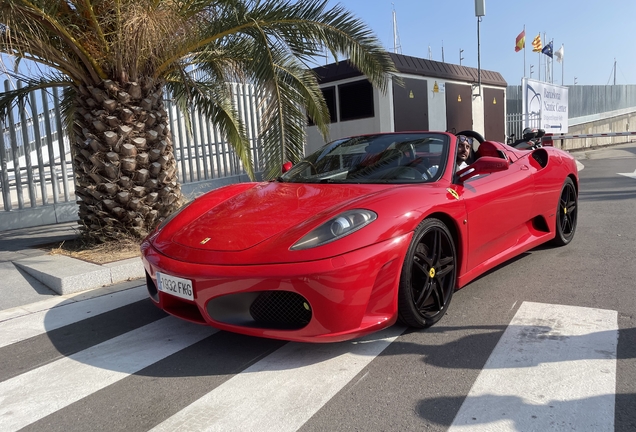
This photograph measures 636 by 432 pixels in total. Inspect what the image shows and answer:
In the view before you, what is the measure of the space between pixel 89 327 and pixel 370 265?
6.93 feet

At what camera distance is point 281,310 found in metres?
2.74

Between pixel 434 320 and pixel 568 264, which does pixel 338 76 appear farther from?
pixel 434 320

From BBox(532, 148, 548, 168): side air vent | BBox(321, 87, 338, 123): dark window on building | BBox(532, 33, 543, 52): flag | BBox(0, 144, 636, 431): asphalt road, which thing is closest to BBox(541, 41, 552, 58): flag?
BBox(532, 33, 543, 52): flag

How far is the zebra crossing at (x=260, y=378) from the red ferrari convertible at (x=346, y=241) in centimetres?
23

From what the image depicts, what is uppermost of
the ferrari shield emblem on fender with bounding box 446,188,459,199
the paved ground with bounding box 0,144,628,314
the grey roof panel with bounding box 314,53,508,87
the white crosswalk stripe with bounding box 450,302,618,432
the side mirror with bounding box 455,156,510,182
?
the grey roof panel with bounding box 314,53,508,87

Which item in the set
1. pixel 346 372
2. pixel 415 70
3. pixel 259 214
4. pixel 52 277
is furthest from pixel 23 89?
pixel 415 70

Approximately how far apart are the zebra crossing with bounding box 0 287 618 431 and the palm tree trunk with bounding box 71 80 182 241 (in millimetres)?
2194

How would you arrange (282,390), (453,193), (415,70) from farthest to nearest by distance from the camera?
(415,70) → (453,193) → (282,390)

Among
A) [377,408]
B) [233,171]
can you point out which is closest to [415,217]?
[377,408]

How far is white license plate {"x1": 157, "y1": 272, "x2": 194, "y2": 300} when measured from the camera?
112 inches

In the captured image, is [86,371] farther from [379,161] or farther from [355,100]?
[355,100]

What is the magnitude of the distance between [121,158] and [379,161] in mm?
3020

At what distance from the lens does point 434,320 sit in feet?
10.5

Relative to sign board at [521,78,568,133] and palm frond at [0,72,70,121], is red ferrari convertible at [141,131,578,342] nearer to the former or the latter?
palm frond at [0,72,70,121]
